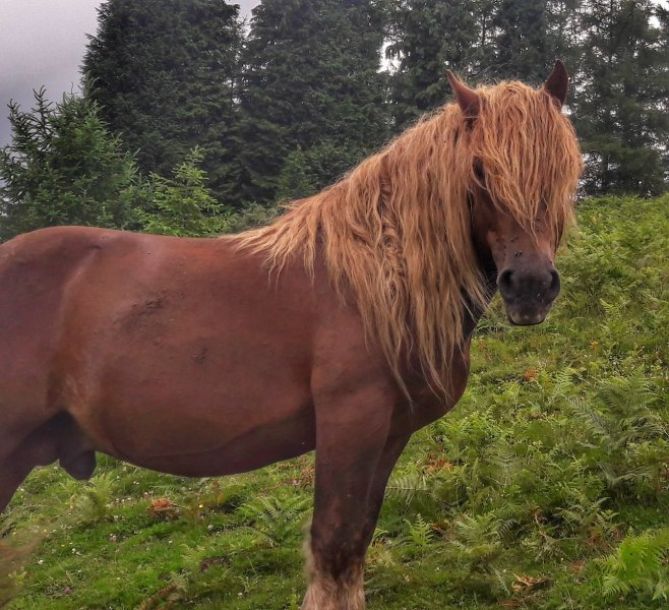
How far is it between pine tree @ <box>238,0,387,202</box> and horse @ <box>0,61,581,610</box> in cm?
2306

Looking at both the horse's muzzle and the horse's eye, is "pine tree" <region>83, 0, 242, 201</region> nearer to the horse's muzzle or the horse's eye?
the horse's eye

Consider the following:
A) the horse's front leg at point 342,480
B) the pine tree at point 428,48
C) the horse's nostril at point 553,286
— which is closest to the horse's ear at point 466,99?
the horse's nostril at point 553,286

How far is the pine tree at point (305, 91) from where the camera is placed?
1090 inches

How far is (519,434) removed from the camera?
17.7ft

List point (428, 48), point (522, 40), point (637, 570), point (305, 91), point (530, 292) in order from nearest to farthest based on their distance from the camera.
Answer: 1. point (530, 292)
2. point (637, 570)
3. point (428, 48)
4. point (522, 40)
5. point (305, 91)

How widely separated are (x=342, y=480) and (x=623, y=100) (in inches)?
817

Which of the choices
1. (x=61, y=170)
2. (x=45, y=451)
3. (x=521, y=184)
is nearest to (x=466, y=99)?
(x=521, y=184)

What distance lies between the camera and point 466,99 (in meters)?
2.75

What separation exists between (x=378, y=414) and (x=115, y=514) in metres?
4.58

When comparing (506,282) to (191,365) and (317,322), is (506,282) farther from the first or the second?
(191,365)

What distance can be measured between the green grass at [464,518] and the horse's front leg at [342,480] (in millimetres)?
883

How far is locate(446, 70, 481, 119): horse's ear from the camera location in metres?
2.73

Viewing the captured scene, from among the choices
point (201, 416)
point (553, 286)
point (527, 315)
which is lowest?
point (201, 416)

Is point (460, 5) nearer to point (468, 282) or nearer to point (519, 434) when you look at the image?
point (519, 434)
